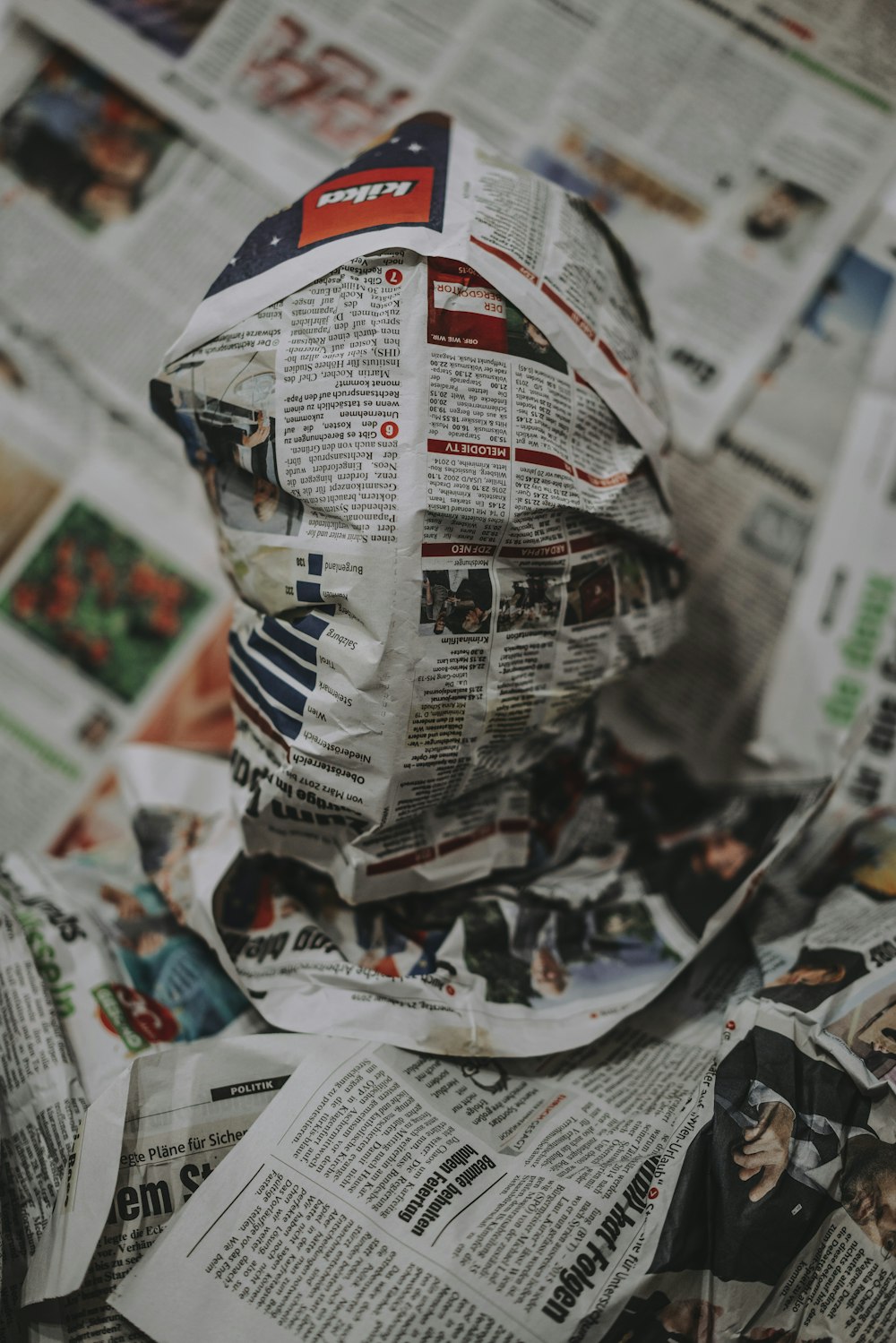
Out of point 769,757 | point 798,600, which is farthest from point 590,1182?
point 798,600

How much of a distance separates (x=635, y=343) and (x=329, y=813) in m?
0.38

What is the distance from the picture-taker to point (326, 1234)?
492 mm

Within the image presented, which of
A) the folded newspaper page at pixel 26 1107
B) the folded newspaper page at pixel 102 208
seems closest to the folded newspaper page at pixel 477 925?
the folded newspaper page at pixel 26 1107

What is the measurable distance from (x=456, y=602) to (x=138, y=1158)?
1.25 feet

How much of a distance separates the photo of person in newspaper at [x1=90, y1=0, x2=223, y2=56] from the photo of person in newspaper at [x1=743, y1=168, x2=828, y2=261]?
566 mm

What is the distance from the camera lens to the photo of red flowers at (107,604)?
950 millimetres

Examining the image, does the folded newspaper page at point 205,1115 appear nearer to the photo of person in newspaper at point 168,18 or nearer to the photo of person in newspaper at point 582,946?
the photo of person in newspaper at point 582,946

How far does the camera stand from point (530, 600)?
0.55 m

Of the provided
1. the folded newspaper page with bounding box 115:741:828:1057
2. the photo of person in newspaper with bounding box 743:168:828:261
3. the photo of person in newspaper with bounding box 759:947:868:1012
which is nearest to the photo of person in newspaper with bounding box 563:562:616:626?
the folded newspaper page with bounding box 115:741:828:1057

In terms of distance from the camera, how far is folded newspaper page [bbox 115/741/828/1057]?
0.59m

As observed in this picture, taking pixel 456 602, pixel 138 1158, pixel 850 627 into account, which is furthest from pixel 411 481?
pixel 850 627

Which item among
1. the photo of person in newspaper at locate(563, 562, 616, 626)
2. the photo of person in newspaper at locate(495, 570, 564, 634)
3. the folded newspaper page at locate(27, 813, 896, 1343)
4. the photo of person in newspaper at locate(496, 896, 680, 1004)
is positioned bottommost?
the folded newspaper page at locate(27, 813, 896, 1343)

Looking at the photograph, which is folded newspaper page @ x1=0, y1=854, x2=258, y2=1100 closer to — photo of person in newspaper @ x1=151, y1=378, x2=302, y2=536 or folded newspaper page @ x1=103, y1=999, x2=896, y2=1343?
folded newspaper page @ x1=103, y1=999, x2=896, y2=1343

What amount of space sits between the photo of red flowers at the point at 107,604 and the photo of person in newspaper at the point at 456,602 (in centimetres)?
51
